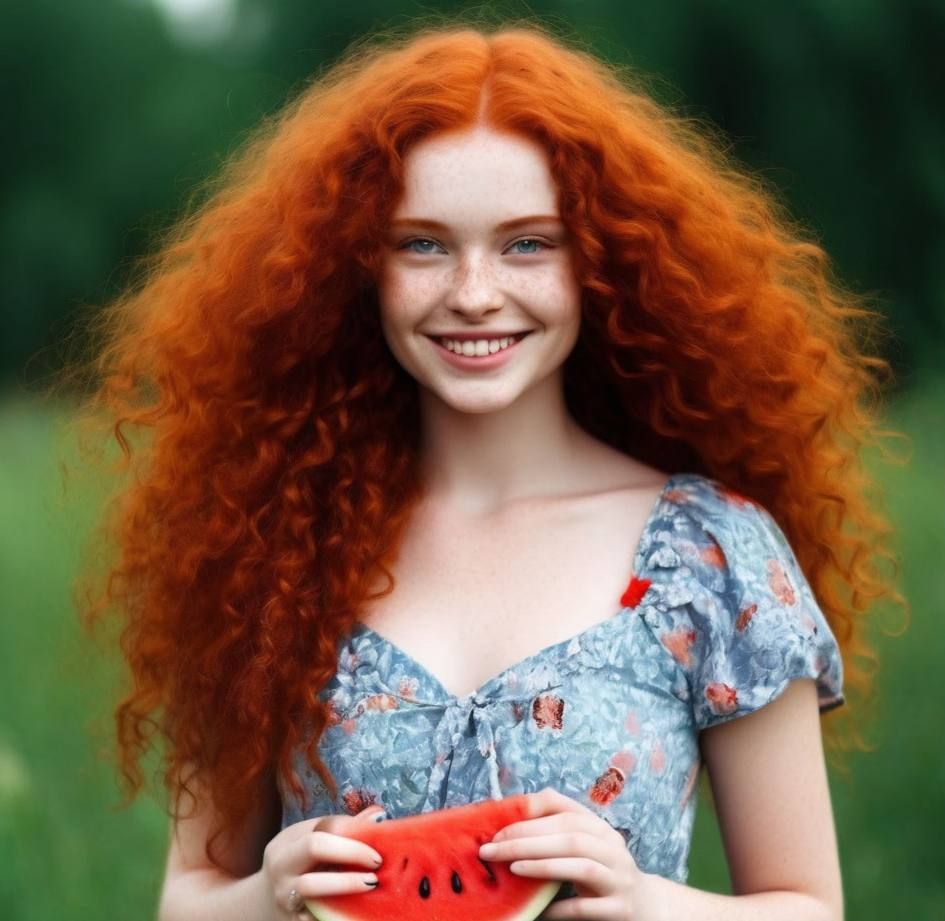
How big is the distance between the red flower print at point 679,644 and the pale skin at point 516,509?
0.11m

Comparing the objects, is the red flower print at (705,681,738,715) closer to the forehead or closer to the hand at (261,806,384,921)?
the hand at (261,806,384,921)

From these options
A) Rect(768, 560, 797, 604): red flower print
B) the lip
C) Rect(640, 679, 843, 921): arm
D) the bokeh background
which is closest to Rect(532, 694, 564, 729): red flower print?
Rect(640, 679, 843, 921): arm

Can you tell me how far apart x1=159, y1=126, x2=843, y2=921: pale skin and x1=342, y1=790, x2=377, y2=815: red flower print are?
10cm

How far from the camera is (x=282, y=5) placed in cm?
1070

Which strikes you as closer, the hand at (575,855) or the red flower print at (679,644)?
the hand at (575,855)

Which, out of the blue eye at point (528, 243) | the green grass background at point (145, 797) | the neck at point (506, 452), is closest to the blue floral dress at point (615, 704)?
the neck at point (506, 452)

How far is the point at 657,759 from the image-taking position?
8.54ft

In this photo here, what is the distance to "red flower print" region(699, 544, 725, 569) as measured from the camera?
267 centimetres

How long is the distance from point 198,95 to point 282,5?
0.76 m

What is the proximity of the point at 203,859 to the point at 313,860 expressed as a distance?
0.54 meters

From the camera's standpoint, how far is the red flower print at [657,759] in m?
2.60

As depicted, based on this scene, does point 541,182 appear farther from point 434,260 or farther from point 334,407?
point 334,407

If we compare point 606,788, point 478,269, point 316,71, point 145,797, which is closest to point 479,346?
point 478,269

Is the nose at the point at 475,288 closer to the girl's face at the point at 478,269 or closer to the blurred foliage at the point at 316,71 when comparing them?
the girl's face at the point at 478,269
